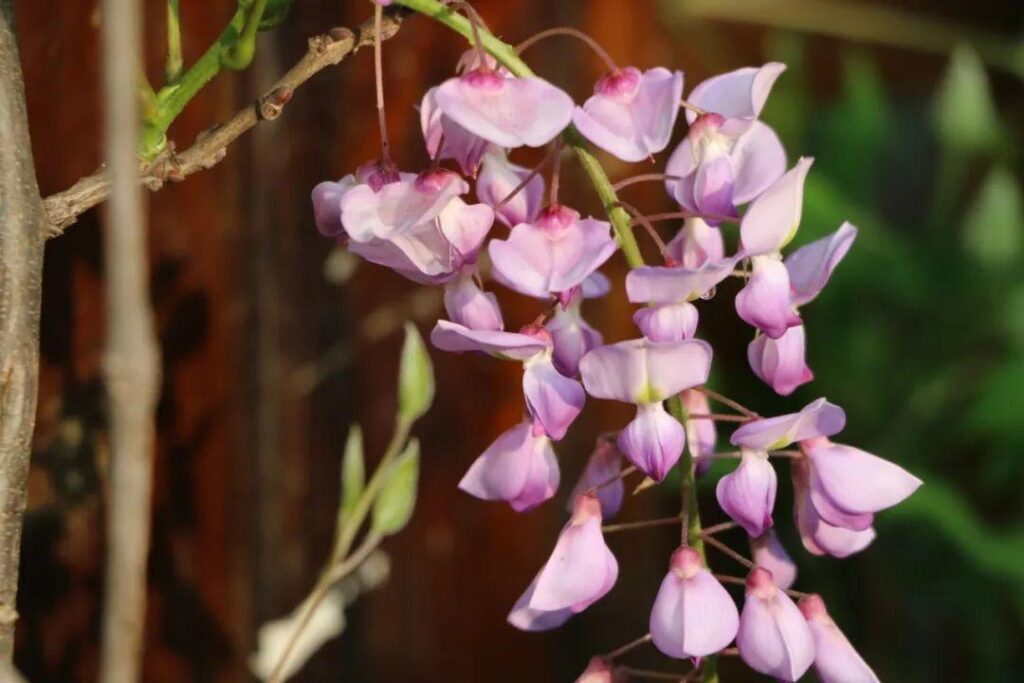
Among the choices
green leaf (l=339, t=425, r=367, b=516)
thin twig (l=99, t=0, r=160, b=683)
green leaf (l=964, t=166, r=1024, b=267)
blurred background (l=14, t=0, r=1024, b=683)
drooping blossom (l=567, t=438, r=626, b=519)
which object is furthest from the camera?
green leaf (l=964, t=166, r=1024, b=267)

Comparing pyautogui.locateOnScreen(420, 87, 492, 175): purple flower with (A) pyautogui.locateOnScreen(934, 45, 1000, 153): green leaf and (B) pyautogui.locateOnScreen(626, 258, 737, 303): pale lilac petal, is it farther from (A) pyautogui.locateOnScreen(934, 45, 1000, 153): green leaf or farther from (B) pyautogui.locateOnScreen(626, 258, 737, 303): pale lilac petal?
(A) pyautogui.locateOnScreen(934, 45, 1000, 153): green leaf

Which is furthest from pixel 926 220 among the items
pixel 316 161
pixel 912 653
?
pixel 316 161

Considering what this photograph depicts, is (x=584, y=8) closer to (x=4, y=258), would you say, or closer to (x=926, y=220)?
(x=926, y=220)

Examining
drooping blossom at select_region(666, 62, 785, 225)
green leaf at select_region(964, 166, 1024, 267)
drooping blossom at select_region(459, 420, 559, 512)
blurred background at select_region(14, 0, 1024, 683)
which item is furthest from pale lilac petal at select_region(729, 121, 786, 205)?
green leaf at select_region(964, 166, 1024, 267)

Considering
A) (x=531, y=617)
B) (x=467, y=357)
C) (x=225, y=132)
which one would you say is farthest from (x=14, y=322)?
(x=467, y=357)

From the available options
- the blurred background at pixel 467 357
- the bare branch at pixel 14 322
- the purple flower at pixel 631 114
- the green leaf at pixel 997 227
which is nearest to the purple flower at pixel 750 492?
the purple flower at pixel 631 114

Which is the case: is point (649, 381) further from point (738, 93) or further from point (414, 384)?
point (414, 384)

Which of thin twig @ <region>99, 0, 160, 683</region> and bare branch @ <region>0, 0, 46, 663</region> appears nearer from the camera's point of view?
thin twig @ <region>99, 0, 160, 683</region>
